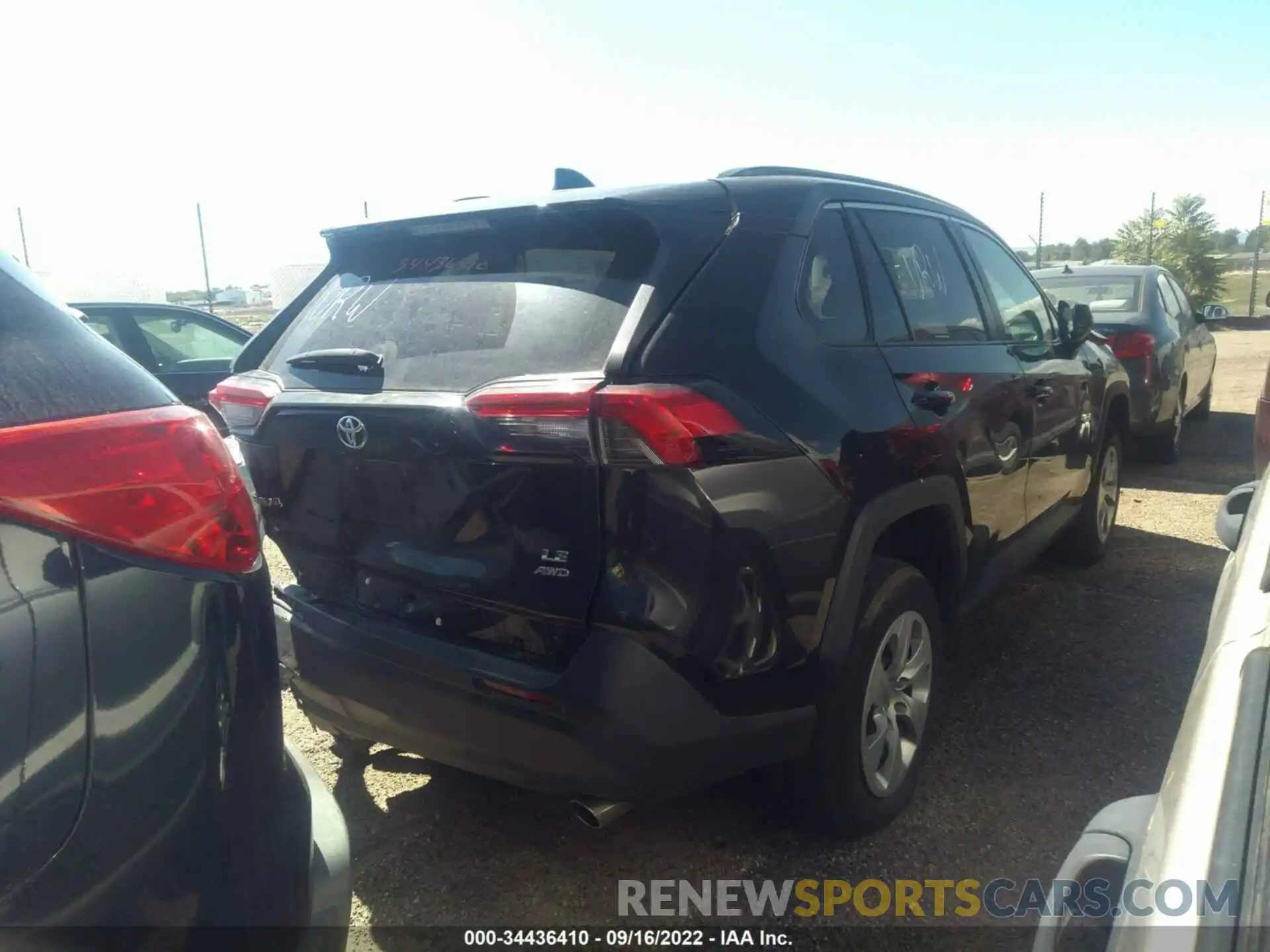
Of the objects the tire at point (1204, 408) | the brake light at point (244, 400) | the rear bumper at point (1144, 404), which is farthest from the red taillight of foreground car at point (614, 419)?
the tire at point (1204, 408)

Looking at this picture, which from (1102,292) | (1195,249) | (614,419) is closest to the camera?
(614,419)

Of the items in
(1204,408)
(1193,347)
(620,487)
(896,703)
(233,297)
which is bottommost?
(1204,408)

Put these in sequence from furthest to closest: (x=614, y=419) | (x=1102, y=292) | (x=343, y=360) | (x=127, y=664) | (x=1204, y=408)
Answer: (x=1204, y=408) → (x=1102, y=292) → (x=343, y=360) → (x=614, y=419) → (x=127, y=664)

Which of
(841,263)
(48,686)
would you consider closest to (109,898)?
(48,686)

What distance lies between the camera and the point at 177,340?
6.87m

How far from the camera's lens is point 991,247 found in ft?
13.4

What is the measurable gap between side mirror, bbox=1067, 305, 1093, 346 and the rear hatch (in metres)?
2.64

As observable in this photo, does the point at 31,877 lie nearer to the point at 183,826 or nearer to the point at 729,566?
the point at 183,826

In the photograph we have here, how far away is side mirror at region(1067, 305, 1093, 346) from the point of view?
4.35 meters

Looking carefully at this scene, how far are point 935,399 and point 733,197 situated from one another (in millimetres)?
960

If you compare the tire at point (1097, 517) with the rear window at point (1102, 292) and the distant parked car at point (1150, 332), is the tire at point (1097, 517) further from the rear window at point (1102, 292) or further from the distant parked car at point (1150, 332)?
the rear window at point (1102, 292)

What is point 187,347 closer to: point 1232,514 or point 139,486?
point 139,486

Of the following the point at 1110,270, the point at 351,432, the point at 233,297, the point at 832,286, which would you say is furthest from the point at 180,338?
the point at 233,297

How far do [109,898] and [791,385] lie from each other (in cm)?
172
